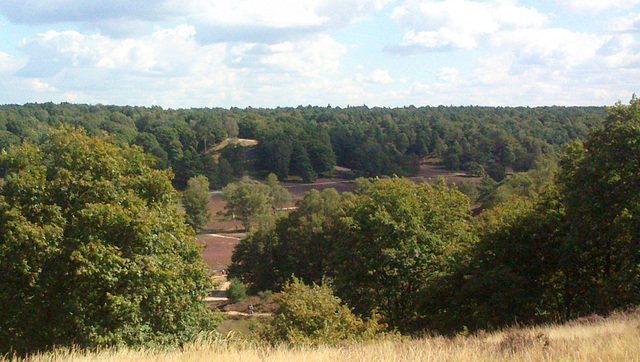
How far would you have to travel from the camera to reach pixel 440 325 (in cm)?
1969

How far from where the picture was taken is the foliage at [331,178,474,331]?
22375 mm

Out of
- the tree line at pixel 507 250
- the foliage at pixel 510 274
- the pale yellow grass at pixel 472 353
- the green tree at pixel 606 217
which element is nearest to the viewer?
the pale yellow grass at pixel 472 353

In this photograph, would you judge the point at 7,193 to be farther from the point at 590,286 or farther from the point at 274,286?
the point at 274,286

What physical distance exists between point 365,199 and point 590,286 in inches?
381

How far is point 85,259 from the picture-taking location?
13.9 m

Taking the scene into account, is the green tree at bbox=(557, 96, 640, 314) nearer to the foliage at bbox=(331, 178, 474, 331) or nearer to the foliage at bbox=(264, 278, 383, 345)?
the foliage at bbox=(331, 178, 474, 331)

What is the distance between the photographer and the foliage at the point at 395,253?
22.4m

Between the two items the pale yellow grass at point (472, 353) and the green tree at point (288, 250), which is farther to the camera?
the green tree at point (288, 250)

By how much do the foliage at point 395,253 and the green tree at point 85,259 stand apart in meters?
8.02

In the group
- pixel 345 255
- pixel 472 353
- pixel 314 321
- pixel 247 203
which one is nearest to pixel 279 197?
pixel 247 203

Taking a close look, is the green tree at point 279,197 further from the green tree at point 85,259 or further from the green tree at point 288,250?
the green tree at point 85,259

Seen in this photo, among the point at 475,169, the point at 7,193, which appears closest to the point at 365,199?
the point at 7,193

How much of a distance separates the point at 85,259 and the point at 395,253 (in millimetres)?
12315

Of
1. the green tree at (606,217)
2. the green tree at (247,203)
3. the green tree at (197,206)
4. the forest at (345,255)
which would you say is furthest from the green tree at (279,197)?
the green tree at (606,217)
